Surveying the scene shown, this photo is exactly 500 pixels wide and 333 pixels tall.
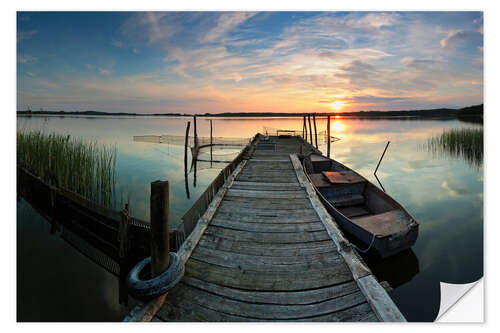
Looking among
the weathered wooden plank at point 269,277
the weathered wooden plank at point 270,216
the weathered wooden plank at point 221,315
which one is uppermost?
the weathered wooden plank at point 270,216

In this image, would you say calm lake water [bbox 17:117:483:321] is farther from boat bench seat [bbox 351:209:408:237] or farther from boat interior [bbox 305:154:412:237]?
boat interior [bbox 305:154:412:237]

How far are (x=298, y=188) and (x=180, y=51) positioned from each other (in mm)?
4556

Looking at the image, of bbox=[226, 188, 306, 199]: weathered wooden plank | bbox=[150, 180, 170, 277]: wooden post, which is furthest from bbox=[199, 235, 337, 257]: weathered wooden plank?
bbox=[226, 188, 306, 199]: weathered wooden plank

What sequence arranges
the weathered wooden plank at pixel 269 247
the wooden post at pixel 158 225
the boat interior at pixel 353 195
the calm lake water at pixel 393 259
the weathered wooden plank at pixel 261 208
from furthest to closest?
the boat interior at pixel 353 195 → the weathered wooden plank at pixel 261 208 → the calm lake water at pixel 393 259 → the weathered wooden plank at pixel 269 247 → the wooden post at pixel 158 225

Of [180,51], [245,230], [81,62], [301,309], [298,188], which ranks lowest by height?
[301,309]

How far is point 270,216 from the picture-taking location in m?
3.78

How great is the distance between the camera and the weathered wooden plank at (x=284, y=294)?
6.59 feet

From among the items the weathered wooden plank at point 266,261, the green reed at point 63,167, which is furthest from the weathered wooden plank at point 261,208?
the green reed at point 63,167

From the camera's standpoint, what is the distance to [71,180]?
6.57m

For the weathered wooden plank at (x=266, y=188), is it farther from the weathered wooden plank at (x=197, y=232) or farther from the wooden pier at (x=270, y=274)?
the wooden pier at (x=270, y=274)
